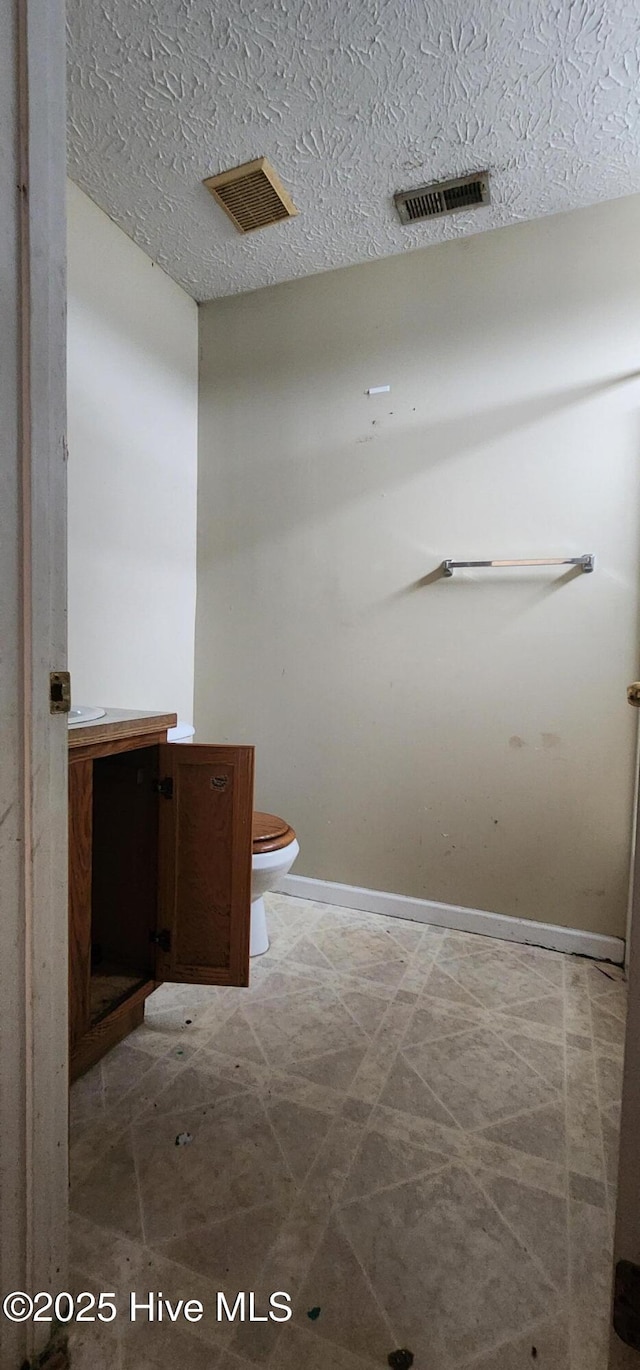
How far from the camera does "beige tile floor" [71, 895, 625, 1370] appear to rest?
0.79 metres

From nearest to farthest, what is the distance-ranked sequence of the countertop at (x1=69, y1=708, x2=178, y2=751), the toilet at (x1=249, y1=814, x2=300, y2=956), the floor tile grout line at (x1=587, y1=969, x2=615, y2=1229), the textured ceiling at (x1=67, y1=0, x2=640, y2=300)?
the floor tile grout line at (x1=587, y1=969, x2=615, y2=1229) < the countertop at (x1=69, y1=708, x2=178, y2=751) < the textured ceiling at (x1=67, y1=0, x2=640, y2=300) < the toilet at (x1=249, y1=814, x2=300, y2=956)

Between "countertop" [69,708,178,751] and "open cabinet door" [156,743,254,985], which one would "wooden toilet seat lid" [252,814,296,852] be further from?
"countertop" [69,708,178,751]

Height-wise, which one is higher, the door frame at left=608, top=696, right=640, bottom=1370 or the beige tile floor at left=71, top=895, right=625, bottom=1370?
the door frame at left=608, top=696, right=640, bottom=1370

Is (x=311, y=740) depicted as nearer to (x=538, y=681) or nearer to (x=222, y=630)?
(x=222, y=630)

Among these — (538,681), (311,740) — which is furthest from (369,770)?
(538,681)

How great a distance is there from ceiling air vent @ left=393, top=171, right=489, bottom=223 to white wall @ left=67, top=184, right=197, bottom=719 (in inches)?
36.5

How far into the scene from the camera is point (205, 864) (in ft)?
4.52

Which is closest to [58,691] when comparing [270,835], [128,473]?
[270,835]

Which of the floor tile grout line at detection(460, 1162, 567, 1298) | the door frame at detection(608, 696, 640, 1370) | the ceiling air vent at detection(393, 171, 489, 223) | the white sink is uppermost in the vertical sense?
the ceiling air vent at detection(393, 171, 489, 223)

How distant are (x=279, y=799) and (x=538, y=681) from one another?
109 centimetres

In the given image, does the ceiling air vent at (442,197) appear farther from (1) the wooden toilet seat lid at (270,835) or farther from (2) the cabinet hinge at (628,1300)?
(2) the cabinet hinge at (628,1300)

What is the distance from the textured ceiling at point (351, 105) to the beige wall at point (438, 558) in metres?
0.26

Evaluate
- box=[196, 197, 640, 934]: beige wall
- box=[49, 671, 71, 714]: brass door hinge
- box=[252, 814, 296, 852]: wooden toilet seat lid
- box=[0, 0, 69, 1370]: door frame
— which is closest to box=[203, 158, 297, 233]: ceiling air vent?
box=[196, 197, 640, 934]: beige wall

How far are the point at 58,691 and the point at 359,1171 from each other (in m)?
1.04
